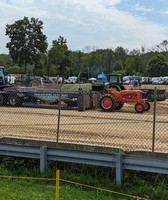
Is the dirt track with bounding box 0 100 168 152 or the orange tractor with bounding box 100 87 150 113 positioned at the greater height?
the orange tractor with bounding box 100 87 150 113

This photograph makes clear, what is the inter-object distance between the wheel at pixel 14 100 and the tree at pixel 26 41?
A: 164 feet

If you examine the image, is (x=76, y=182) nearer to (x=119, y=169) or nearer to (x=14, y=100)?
(x=119, y=169)

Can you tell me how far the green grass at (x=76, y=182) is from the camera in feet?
A: 22.0

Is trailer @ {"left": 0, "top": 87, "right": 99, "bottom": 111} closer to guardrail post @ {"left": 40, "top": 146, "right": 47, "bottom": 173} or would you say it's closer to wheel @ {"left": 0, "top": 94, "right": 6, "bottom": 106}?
wheel @ {"left": 0, "top": 94, "right": 6, "bottom": 106}

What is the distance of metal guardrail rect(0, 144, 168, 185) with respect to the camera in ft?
23.1

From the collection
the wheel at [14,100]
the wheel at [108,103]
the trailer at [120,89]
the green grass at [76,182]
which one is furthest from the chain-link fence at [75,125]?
the trailer at [120,89]

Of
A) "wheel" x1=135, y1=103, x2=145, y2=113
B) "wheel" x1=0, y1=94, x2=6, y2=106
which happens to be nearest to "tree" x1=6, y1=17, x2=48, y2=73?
"wheel" x1=0, y1=94, x2=6, y2=106

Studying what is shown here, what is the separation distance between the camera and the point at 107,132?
1472 cm

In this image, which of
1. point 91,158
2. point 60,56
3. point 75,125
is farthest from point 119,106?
point 60,56

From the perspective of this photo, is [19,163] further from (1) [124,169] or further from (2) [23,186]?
(1) [124,169]

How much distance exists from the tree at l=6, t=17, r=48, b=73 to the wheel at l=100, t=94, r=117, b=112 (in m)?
53.6

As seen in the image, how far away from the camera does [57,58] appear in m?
88.7

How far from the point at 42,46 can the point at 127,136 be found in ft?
215

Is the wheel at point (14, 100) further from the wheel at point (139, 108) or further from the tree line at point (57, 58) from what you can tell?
the tree line at point (57, 58)
